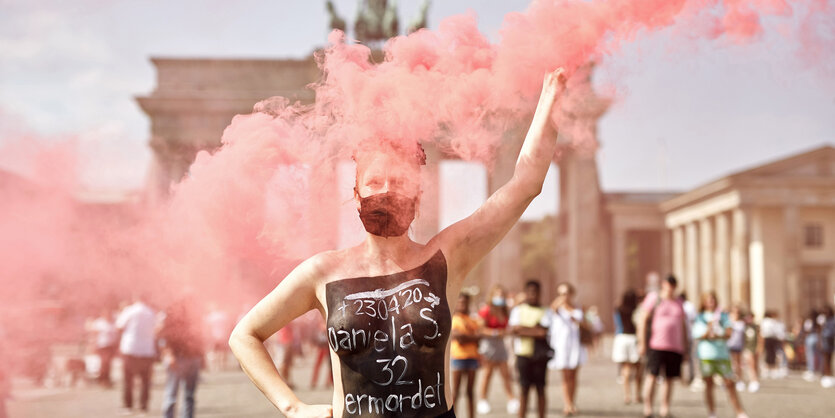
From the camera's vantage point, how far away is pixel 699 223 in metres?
55.4

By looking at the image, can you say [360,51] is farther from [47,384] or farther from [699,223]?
[699,223]

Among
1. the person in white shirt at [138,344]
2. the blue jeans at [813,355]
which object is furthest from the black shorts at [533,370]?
the blue jeans at [813,355]

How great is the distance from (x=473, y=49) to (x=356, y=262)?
0.94 m

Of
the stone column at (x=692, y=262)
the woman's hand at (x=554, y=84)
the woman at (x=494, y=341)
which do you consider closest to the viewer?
the woman's hand at (x=554, y=84)

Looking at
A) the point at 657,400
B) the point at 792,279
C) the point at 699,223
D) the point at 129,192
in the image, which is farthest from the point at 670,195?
the point at 129,192

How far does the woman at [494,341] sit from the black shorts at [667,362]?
1976mm

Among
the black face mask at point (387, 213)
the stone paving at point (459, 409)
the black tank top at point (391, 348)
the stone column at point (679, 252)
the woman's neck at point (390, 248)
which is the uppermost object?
the stone column at point (679, 252)

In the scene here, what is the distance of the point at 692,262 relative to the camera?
56.1 m

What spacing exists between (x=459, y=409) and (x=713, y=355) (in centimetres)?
360

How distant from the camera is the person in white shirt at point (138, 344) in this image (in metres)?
12.5

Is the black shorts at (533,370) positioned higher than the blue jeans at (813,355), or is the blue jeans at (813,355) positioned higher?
the black shorts at (533,370)

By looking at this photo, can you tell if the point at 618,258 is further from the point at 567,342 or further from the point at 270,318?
the point at 270,318

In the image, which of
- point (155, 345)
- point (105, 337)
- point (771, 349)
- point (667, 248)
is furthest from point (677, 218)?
point (155, 345)

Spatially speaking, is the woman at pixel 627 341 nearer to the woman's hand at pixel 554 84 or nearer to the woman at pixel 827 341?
the woman at pixel 827 341
